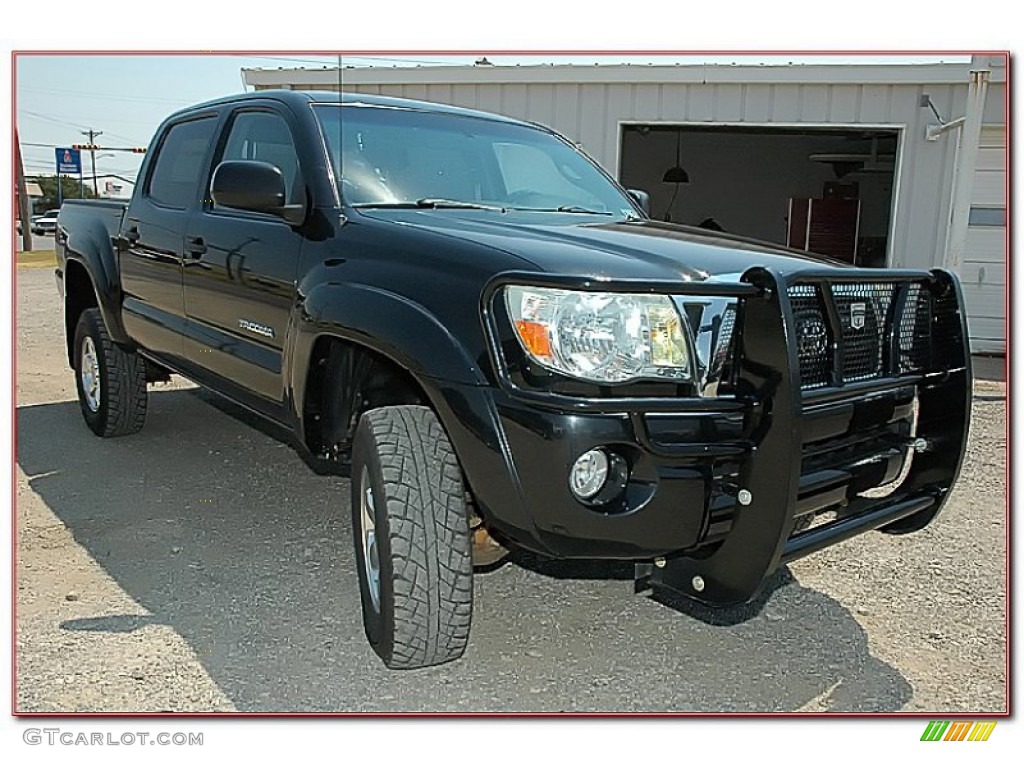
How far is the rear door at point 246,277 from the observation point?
370 cm

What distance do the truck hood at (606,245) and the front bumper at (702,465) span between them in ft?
0.83

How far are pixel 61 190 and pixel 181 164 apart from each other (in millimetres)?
1553

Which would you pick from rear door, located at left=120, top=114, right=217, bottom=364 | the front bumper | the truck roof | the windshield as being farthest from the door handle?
the front bumper

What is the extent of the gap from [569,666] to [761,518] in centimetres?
99

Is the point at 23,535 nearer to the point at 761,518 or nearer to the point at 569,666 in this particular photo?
the point at 569,666

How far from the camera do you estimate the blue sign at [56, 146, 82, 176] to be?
4.61 m

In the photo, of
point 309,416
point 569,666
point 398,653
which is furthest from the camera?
point 309,416

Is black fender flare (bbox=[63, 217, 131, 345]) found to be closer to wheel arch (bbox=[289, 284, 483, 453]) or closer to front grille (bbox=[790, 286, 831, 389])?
wheel arch (bbox=[289, 284, 483, 453])

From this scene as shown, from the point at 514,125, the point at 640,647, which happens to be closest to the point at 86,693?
the point at 640,647

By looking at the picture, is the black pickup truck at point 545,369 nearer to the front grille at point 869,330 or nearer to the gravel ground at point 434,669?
the front grille at point 869,330

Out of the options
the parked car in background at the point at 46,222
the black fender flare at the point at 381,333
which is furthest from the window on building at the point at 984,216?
the black fender flare at the point at 381,333

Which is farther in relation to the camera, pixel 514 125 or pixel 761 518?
pixel 514 125

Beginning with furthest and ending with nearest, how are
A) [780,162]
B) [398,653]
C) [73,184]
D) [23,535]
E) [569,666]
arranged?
[780,162] → [73,184] → [23,535] → [569,666] → [398,653]

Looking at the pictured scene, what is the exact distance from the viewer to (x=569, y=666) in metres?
3.23
